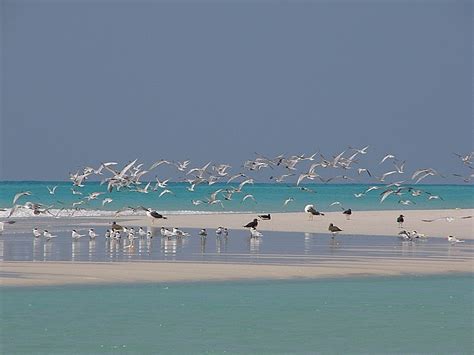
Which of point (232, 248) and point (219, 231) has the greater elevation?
point (219, 231)

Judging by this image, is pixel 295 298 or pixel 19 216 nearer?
pixel 295 298

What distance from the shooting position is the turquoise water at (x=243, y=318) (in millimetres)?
12422

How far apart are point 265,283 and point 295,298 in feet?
6.20

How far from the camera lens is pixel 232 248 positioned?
25859mm

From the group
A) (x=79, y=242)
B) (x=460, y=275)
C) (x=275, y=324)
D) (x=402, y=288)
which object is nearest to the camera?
(x=275, y=324)

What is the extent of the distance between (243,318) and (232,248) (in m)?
11.7

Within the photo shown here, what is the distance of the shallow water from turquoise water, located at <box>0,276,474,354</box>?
16.4ft

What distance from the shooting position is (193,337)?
1284 cm

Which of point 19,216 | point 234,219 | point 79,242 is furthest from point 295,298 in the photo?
point 19,216

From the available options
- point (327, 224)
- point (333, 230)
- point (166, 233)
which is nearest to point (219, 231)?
point (166, 233)

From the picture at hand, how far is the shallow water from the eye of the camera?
74.8 feet

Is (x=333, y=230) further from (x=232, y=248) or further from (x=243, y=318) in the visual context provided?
(x=243, y=318)

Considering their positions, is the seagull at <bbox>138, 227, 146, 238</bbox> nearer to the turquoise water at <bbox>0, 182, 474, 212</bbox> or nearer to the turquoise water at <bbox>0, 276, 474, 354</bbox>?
the turquoise water at <bbox>0, 276, 474, 354</bbox>

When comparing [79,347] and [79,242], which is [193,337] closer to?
[79,347]
